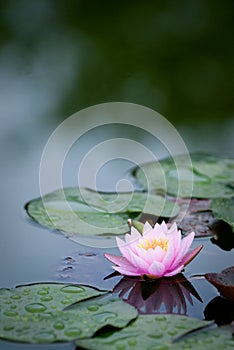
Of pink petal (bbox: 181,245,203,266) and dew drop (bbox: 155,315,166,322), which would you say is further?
pink petal (bbox: 181,245,203,266)

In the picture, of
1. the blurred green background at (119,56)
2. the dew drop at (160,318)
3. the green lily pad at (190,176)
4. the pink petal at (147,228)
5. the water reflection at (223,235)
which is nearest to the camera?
the dew drop at (160,318)

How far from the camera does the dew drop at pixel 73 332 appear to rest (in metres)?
1.24

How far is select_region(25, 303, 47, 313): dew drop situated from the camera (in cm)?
133

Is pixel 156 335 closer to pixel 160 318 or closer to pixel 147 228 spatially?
pixel 160 318

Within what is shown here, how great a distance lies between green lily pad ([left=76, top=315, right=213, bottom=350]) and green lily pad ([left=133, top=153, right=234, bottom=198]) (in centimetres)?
68

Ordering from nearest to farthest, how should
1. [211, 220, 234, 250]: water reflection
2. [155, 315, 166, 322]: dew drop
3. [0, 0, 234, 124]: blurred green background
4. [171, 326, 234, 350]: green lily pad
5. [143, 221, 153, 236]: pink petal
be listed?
1. [171, 326, 234, 350]: green lily pad
2. [155, 315, 166, 322]: dew drop
3. [143, 221, 153, 236]: pink petal
4. [211, 220, 234, 250]: water reflection
5. [0, 0, 234, 124]: blurred green background

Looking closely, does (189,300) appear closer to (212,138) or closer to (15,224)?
(15,224)

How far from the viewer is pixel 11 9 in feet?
11.6

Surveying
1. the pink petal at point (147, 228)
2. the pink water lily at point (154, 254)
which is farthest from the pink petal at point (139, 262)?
the pink petal at point (147, 228)

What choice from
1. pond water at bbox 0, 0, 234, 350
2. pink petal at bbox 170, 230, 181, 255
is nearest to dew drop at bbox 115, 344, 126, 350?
pond water at bbox 0, 0, 234, 350

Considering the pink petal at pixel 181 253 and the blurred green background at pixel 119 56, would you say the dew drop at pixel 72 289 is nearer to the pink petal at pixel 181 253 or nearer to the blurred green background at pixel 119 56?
the pink petal at pixel 181 253

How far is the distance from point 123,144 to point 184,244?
0.89m

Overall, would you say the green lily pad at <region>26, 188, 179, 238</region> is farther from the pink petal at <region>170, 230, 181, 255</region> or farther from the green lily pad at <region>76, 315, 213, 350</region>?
the green lily pad at <region>76, 315, 213, 350</region>

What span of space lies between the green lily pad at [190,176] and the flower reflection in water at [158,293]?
1.61 feet
